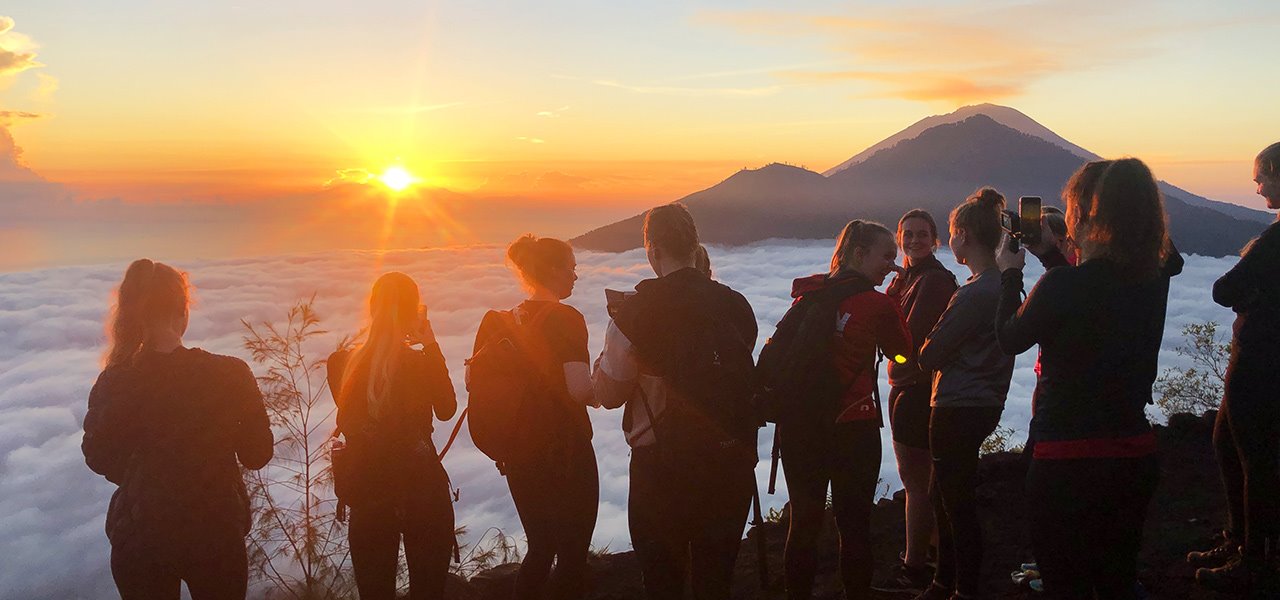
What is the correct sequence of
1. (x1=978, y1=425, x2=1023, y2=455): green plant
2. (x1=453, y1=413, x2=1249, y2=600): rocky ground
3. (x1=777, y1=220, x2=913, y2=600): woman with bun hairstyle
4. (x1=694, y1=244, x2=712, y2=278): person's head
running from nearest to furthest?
(x1=694, y1=244, x2=712, y2=278): person's head → (x1=777, y1=220, x2=913, y2=600): woman with bun hairstyle → (x1=453, y1=413, x2=1249, y2=600): rocky ground → (x1=978, y1=425, x2=1023, y2=455): green plant

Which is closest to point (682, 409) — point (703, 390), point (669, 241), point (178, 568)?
point (703, 390)

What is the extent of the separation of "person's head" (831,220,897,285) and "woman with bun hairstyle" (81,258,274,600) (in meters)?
2.56

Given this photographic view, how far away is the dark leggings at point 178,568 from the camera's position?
2.96 m

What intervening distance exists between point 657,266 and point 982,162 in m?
86.7

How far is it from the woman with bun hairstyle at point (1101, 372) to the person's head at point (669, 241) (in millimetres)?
1162

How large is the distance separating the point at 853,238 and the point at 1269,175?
1.87 meters

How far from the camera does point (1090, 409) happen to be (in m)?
2.52

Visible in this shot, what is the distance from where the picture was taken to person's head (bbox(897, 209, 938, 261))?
14.5 feet

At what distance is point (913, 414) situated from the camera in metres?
4.29

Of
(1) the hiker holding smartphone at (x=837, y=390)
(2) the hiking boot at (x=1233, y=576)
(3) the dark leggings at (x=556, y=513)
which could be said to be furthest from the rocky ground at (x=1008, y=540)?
(3) the dark leggings at (x=556, y=513)

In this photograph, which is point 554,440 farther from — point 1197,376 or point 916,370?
point 1197,376

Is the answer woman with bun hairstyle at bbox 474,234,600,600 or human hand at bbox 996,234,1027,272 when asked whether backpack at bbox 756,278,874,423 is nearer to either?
human hand at bbox 996,234,1027,272

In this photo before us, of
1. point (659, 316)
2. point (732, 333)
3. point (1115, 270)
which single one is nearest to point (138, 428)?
point (659, 316)

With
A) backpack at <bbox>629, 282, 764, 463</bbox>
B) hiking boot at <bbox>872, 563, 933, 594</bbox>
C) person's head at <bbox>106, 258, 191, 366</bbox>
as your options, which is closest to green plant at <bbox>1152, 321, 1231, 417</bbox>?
hiking boot at <bbox>872, 563, 933, 594</bbox>
